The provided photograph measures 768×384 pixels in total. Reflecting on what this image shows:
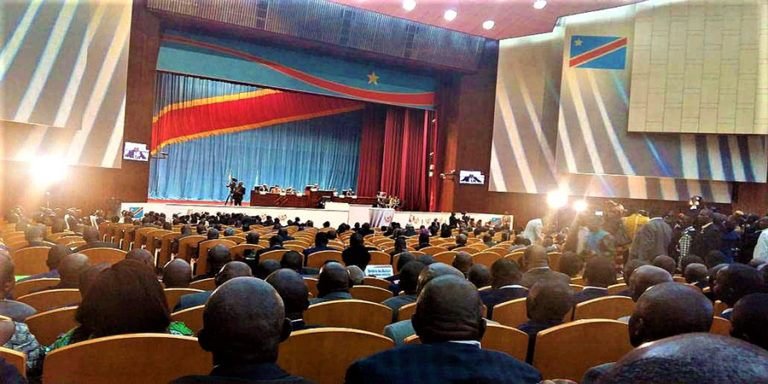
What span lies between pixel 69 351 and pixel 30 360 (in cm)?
57

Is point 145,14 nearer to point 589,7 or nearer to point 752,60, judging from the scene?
point 589,7

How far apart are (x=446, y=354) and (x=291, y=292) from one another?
3.92ft

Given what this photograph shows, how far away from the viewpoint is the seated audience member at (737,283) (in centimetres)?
346

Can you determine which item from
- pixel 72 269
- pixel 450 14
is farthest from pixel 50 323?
pixel 450 14

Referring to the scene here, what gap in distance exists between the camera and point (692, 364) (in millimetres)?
529

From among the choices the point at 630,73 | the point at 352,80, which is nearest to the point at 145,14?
the point at 352,80

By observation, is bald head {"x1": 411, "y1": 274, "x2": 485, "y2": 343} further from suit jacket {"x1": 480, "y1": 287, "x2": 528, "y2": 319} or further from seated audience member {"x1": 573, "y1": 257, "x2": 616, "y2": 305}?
seated audience member {"x1": 573, "y1": 257, "x2": 616, "y2": 305}

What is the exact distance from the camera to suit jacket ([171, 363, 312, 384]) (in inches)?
59.6

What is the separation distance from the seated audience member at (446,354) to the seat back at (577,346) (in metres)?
0.90

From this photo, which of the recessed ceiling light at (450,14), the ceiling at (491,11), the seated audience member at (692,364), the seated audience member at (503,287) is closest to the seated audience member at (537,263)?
the seated audience member at (503,287)

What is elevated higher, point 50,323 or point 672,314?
point 672,314

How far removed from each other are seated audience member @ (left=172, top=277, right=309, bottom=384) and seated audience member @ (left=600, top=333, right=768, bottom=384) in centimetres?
115

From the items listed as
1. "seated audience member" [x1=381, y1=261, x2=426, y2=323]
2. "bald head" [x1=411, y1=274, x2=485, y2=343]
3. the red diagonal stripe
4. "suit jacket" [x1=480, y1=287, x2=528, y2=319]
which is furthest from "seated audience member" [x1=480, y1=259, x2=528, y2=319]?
the red diagonal stripe

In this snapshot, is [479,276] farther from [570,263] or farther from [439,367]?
[439,367]
